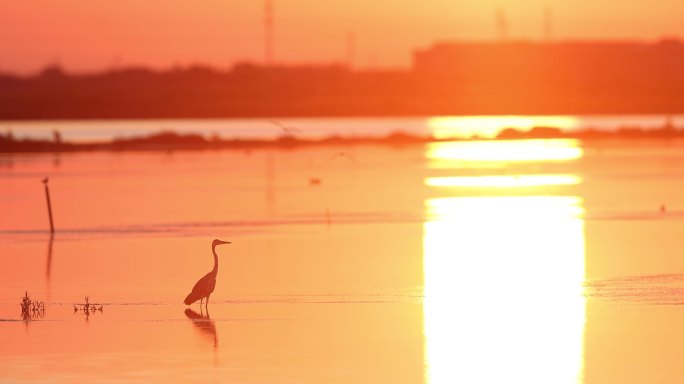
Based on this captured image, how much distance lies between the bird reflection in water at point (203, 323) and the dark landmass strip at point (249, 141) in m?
55.5

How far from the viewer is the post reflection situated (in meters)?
15.6

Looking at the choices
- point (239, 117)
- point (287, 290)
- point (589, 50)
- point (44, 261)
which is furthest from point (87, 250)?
point (589, 50)

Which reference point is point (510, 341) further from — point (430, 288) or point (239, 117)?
point (239, 117)

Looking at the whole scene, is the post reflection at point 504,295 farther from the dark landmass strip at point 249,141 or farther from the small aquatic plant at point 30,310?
the dark landmass strip at point 249,141

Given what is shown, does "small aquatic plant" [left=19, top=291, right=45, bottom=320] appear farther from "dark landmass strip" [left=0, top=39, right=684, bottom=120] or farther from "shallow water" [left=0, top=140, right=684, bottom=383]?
"dark landmass strip" [left=0, top=39, right=684, bottom=120]

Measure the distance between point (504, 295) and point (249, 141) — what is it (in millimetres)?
60909

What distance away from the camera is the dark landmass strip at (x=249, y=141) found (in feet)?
247

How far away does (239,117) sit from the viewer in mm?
135000

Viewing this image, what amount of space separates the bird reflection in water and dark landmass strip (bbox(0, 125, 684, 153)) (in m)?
55.5

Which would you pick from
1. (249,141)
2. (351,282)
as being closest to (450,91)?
(249,141)

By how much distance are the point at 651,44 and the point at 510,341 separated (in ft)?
451

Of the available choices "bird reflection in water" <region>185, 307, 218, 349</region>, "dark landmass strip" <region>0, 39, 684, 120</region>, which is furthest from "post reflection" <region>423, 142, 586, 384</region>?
"dark landmass strip" <region>0, 39, 684, 120</region>

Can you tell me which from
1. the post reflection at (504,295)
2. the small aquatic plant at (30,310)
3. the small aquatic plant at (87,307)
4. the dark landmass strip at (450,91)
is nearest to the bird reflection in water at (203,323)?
the small aquatic plant at (87,307)

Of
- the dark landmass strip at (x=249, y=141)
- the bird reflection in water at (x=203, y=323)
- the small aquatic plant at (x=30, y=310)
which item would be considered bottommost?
the bird reflection in water at (x=203, y=323)
